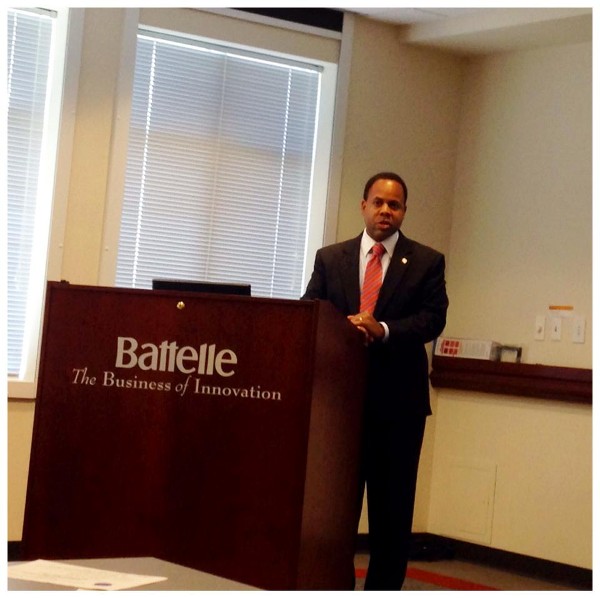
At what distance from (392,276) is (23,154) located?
232cm

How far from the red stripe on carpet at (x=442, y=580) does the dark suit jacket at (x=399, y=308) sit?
1.88 m

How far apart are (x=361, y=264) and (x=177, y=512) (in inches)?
43.3

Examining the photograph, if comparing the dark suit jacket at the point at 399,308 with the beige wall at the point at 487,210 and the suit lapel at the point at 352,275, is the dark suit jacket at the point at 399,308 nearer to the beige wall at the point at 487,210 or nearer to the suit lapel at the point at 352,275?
the suit lapel at the point at 352,275

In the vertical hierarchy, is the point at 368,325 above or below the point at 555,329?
below

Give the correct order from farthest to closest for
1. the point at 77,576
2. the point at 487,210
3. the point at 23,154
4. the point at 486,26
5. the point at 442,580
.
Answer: the point at 487,210 < the point at 486,26 < the point at 442,580 < the point at 23,154 < the point at 77,576

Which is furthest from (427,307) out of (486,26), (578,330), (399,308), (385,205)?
(486,26)

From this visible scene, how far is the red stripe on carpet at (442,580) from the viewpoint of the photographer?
5.17 metres

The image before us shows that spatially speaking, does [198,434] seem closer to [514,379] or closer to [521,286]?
[514,379]

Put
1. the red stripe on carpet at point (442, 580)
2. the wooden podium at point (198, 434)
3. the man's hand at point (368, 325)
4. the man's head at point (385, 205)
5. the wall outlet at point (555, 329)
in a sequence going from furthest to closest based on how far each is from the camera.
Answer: the wall outlet at point (555, 329) → the red stripe on carpet at point (442, 580) → the man's head at point (385, 205) → the man's hand at point (368, 325) → the wooden podium at point (198, 434)

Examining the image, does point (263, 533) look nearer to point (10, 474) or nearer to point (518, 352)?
point (10, 474)

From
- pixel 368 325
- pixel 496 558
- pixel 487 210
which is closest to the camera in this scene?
pixel 368 325

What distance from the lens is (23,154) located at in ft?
16.7

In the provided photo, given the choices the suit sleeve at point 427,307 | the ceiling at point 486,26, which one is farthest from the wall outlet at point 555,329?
the suit sleeve at point 427,307

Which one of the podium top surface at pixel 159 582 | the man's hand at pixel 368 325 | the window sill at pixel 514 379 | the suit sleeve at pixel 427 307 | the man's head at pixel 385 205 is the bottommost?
the podium top surface at pixel 159 582
